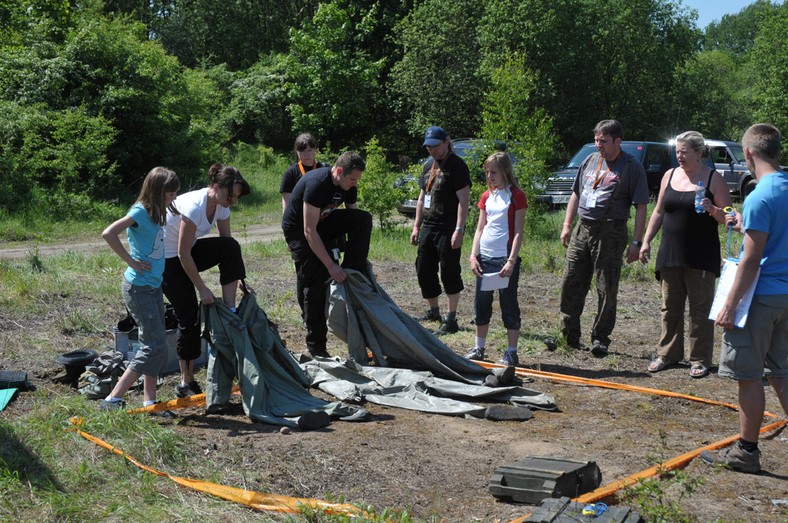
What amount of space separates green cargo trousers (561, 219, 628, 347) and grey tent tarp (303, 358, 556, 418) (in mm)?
1680

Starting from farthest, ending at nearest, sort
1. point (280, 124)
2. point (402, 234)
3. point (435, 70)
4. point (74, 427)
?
point (280, 124), point (435, 70), point (402, 234), point (74, 427)

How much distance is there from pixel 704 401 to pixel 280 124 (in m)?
25.7

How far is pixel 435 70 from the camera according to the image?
27.9 metres

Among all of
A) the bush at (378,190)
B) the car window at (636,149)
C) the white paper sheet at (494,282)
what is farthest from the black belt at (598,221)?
the car window at (636,149)

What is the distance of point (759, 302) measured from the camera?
449 cm

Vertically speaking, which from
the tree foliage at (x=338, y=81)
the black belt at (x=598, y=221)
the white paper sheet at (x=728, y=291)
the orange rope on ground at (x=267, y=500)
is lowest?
the orange rope on ground at (x=267, y=500)

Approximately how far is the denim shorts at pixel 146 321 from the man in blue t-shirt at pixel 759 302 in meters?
3.48

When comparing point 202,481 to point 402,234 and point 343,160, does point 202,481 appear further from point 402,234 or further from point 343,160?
point 402,234

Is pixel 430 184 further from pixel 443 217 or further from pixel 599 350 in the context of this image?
pixel 599 350

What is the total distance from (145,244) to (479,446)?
2501 mm

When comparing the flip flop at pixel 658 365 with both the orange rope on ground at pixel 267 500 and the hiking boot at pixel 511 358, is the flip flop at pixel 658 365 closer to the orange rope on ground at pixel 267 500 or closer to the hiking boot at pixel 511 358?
the hiking boot at pixel 511 358

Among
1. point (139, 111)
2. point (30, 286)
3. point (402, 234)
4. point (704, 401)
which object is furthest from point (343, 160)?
point (139, 111)

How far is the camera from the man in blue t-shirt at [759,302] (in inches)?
172

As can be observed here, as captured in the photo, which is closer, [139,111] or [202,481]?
[202,481]
